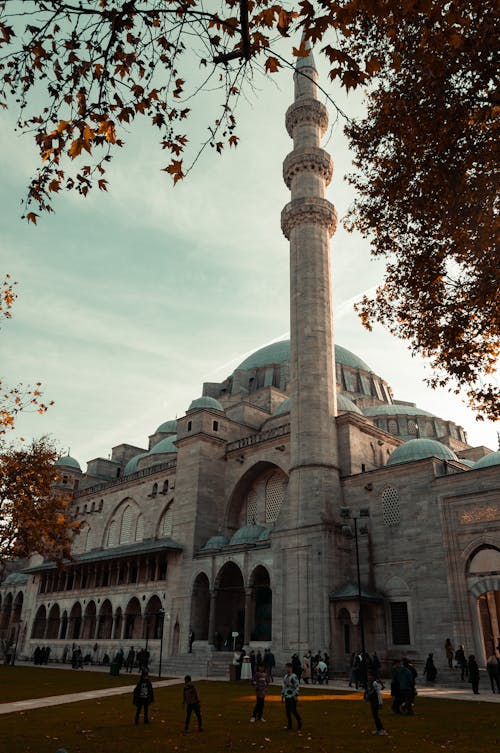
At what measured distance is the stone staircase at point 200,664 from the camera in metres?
27.9

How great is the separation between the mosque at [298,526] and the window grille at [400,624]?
2.5 inches

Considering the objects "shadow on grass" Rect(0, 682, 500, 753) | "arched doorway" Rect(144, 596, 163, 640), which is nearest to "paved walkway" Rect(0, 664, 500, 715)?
"shadow on grass" Rect(0, 682, 500, 753)

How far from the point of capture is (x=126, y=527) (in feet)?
151

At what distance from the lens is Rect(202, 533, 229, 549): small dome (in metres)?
34.6

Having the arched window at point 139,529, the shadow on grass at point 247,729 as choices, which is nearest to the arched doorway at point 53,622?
the arched window at point 139,529

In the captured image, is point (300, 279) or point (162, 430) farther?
point (162, 430)

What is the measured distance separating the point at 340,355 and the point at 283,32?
154 feet

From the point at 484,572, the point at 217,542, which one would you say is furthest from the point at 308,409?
the point at 484,572

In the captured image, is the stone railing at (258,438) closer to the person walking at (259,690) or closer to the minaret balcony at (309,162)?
the minaret balcony at (309,162)

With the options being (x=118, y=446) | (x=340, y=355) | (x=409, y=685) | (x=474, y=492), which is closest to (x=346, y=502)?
(x=474, y=492)

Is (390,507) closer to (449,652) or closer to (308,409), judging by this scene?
(308,409)

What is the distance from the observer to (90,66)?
7.15 metres

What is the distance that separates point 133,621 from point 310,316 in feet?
82.1

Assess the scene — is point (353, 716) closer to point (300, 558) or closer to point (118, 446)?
point (300, 558)
